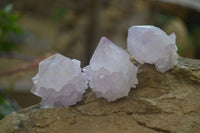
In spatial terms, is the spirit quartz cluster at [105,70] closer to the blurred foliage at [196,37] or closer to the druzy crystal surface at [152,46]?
the druzy crystal surface at [152,46]

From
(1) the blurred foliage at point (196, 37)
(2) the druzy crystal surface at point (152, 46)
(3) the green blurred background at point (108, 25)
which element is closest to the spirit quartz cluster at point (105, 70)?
(2) the druzy crystal surface at point (152, 46)

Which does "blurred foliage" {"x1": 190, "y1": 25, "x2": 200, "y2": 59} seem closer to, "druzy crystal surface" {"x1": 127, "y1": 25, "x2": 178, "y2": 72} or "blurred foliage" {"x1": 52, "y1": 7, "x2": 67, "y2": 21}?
"blurred foliage" {"x1": 52, "y1": 7, "x2": 67, "y2": 21}

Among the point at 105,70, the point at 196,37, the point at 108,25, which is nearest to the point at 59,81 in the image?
the point at 105,70

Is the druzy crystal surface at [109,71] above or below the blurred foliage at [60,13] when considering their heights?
below

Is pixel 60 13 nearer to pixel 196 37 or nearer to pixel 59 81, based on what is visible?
pixel 196 37

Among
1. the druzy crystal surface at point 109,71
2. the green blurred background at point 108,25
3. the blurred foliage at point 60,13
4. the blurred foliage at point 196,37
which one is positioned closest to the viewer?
the druzy crystal surface at point 109,71

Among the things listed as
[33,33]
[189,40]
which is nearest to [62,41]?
[33,33]

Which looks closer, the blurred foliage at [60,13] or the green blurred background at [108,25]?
the green blurred background at [108,25]
